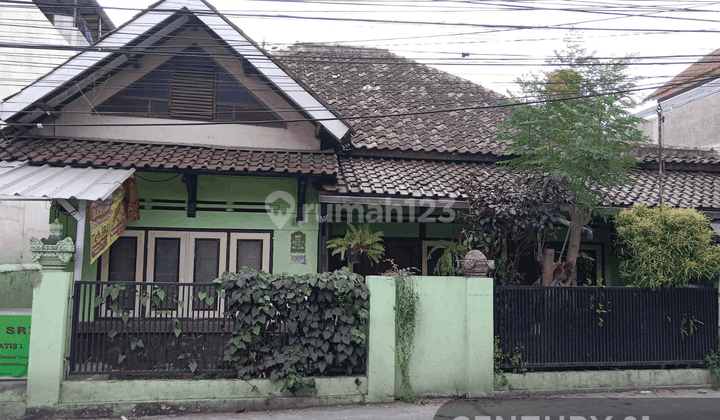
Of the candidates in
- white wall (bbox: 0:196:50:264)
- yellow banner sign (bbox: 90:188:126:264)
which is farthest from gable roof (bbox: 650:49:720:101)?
white wall (bbox: 0:196:50:264)

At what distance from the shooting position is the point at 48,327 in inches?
237

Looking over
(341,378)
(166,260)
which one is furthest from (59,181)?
(341,378)

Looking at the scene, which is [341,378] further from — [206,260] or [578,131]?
[578,131]

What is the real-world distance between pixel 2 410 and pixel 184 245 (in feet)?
11.5

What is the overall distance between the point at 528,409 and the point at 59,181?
7410 mm

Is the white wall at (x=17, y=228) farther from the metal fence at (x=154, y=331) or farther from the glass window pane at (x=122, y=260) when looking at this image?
the metal fence at (x=154, y=331)

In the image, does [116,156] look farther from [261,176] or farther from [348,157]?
[348,157]

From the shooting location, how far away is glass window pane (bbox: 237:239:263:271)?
8781 millimetres

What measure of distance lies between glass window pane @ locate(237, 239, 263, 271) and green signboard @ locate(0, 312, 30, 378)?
3381 mm

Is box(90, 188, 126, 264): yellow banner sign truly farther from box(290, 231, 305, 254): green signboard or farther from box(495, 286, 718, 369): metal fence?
box(495, 286, 718, 369): metal fence

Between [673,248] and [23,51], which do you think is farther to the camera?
[23,51]

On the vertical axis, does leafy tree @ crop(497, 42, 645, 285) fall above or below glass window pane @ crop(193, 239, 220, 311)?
above

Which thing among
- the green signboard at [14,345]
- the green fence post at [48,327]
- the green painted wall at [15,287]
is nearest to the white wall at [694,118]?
the green fence post at [48,327]

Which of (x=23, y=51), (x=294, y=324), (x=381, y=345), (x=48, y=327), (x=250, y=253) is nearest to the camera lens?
(x=48, y=327)
